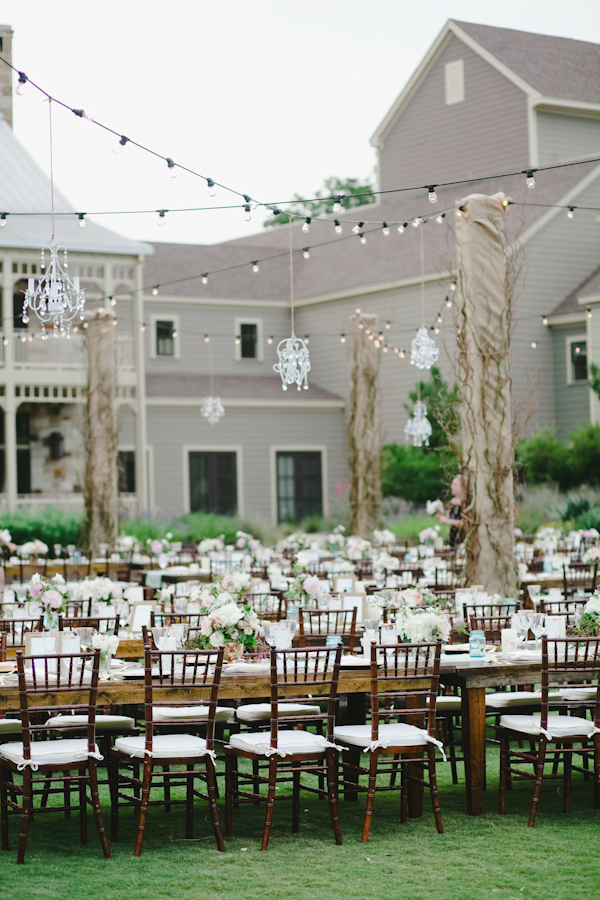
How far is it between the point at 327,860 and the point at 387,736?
80cm

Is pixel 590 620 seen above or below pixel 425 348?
→ below

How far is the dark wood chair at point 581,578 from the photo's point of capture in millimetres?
12562

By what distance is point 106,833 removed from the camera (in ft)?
22.3

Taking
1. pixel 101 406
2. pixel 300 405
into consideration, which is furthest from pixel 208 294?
pixel 101 406

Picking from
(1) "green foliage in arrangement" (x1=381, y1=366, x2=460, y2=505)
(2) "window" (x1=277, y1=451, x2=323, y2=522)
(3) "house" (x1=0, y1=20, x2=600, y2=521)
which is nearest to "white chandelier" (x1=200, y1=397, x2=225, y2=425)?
(3) "house" (x1=0, y1=20, x2=600, y2=521)

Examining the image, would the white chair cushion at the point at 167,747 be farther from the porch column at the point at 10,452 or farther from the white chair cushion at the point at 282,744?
the porch column at the point at 10,452

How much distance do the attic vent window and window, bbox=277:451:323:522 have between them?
9765 mm

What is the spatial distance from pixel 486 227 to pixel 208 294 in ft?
67.5

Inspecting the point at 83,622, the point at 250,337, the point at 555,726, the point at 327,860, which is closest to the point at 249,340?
the point at 250,337

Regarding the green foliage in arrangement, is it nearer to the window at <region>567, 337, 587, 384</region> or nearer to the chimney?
the window at <region>567, 337, 587, 384</region>

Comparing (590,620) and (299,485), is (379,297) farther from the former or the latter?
(590,620)

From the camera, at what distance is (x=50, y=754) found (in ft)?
20.7

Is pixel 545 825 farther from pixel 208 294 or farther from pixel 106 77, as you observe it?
pixel 208 294

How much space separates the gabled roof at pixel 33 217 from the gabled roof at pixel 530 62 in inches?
411
